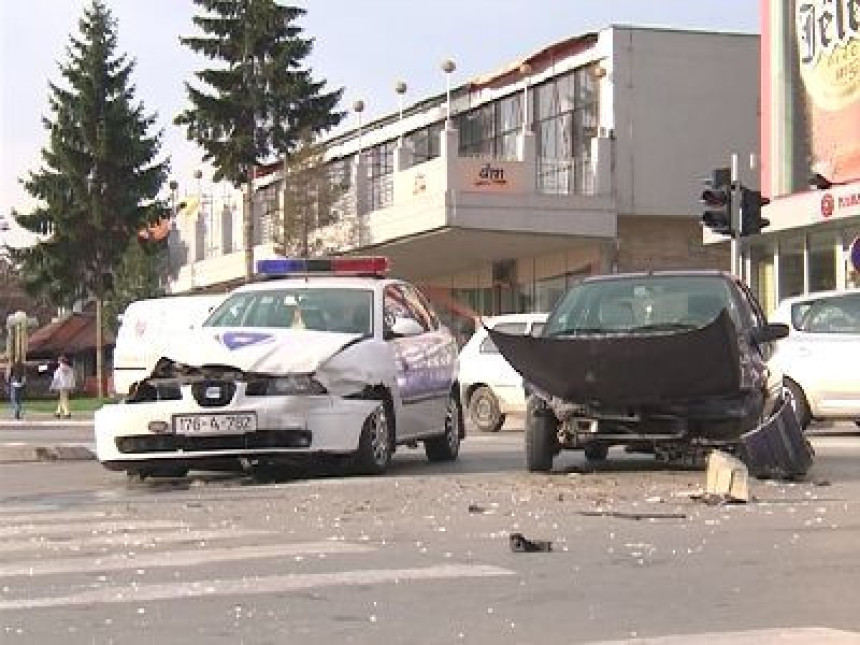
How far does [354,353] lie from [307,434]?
84cm

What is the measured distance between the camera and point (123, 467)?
11688 mm

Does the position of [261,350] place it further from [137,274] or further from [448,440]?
[137,274]

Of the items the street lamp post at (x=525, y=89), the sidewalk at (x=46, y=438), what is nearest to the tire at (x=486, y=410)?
the sidewalk at (x=46, y=438)

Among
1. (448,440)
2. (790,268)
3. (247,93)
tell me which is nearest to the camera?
(448,440)

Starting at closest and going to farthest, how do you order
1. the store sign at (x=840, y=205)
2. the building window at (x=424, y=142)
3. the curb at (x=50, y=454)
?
→ the curb at (x=50, y=454) < the store sign at (x=840, y=205) < the building window at (x=424, y=142)

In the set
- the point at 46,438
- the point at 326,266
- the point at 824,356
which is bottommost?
the point at 46,438

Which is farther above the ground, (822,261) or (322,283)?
(822,261)

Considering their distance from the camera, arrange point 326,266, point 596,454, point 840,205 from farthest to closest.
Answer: point 840,205 → point 326,266 → point 596,454

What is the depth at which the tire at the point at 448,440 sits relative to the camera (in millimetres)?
13695

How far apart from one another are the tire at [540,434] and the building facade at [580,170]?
74.5 ft

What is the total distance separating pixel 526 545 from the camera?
7.44 metres

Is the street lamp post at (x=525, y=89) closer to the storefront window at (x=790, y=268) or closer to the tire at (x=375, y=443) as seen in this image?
the storefront window at (x=790, y=268)

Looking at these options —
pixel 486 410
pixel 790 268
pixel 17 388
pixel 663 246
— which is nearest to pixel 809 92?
pixel 790 268

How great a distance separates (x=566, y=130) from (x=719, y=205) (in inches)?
694
